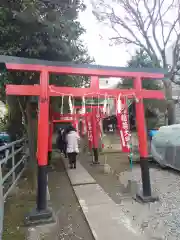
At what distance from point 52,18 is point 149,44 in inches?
398

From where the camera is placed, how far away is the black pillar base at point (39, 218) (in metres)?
4.48

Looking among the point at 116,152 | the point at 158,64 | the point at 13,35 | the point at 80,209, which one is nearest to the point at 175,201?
the point at 80,209

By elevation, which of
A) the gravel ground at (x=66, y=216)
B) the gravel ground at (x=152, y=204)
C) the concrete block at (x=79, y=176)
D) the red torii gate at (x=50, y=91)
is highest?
the red torii gate at (x=50, y=91)

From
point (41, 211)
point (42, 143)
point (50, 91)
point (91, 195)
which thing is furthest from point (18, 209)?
point (50, 91)

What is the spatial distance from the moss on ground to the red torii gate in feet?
1.20

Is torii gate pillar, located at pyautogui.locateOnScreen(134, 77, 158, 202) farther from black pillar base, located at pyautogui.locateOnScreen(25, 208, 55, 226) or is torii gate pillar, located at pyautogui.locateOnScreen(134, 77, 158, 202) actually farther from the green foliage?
the green foliage

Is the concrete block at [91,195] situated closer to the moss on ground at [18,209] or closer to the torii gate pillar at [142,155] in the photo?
the torii gate pillar at [142,155]

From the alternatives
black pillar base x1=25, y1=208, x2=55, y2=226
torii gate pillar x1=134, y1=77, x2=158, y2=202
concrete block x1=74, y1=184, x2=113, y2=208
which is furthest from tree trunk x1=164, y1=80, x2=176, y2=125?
black pillar base x1=25, y1=208, x2=55, y2=226

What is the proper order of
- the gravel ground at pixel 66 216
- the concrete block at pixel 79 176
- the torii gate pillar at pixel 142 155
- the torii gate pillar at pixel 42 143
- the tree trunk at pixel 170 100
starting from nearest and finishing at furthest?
the gravel ground at pixel 66 216 → the torii gate pillar at pixel 42 143 → the torii gate pillar at pixel 142 155 → the concrete block at pixel 79 176 → the tree trunk at pixel 170 100

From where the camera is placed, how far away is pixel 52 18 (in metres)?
6.25

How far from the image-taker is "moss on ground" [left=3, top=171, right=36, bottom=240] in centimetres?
413

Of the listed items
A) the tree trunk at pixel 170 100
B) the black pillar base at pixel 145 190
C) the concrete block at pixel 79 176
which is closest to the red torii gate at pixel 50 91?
the black pillar base at pixel 145 190

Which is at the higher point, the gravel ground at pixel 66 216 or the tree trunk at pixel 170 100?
the tree trunk at pixel 170 100

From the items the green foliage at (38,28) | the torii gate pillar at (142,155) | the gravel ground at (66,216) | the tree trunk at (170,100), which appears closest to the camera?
the gravel ground at (66,216)
